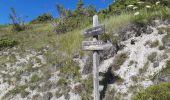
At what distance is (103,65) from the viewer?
50.3 ft

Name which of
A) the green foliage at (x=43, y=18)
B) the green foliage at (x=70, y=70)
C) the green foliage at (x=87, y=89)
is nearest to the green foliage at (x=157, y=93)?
the green foliage at (x=87, y=89)

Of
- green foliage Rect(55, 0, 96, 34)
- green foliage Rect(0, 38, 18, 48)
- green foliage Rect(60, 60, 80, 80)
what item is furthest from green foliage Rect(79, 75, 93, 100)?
green foliage Rect(0, 38, 18, 48)

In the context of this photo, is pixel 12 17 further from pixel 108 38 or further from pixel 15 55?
pixel 108 38

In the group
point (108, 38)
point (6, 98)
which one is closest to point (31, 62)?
point (6, 98)

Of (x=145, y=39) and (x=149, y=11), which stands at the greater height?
(x=149, y=11)

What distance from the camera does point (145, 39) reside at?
598 inches

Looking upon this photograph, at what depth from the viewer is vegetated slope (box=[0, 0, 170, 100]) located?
13.7 metres

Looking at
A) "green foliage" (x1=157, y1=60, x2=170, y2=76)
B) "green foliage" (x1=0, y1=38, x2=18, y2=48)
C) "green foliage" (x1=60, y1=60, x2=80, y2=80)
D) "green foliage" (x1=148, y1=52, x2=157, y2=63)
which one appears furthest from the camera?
"green foliage" (x1=0, y1=38, x2=18, y2=48)

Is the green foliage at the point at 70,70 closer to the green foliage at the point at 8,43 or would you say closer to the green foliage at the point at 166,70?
the green foliage at the point at 166,70

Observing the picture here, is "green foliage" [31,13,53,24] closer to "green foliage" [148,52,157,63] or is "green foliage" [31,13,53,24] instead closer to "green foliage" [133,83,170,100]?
"green foliage" [148,52,157,63]

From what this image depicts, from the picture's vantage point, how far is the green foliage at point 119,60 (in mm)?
14650

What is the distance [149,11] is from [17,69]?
23.3ft

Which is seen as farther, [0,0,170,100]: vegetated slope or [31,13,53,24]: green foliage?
[31,13,53,24]: green foliage

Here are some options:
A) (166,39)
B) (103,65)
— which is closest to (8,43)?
(103,65)
